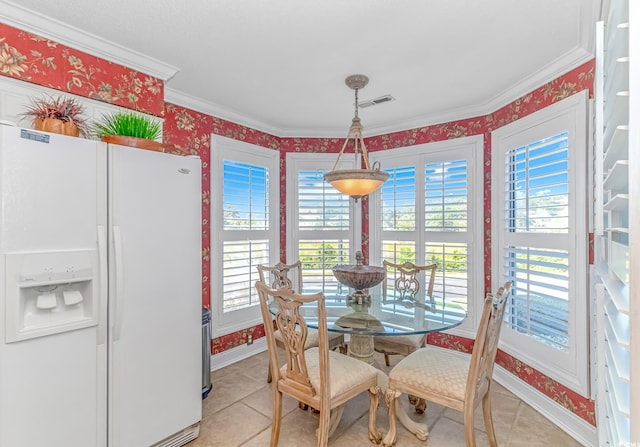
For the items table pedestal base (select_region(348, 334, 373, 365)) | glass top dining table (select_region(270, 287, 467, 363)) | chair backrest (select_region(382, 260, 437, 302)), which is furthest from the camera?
chair backrest (select_region(382, 260, 437, 302))

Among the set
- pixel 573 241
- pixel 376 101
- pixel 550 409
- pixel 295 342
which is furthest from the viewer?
pixel 376 101

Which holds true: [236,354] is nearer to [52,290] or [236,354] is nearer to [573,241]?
[52,290]

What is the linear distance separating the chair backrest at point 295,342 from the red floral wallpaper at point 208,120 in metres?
1.23

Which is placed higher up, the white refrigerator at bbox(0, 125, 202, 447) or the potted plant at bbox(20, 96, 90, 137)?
the potted plant at bbox(20, 96, 90, 137)

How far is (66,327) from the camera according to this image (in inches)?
64.8

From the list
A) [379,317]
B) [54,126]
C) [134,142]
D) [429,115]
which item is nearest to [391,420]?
[379,317]

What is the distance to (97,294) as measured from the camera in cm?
174

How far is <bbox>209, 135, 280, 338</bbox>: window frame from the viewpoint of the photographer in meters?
3.31

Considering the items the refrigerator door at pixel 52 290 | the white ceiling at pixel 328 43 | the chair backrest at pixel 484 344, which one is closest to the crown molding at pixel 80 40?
the white ceiling at pixel 328 43

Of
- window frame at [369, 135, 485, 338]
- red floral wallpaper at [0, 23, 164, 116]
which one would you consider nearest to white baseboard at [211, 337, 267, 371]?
window frame at [369, 135, 485, 338]

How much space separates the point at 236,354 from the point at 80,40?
2983mm

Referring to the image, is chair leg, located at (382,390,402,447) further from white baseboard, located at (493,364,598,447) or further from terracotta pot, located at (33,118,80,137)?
terracotta pot, located at (33,118,80,137)

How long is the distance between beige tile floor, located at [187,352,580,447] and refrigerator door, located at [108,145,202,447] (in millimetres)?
311

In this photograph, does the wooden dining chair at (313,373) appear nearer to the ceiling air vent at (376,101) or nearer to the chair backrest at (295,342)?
the chair backrest at (295,342)
